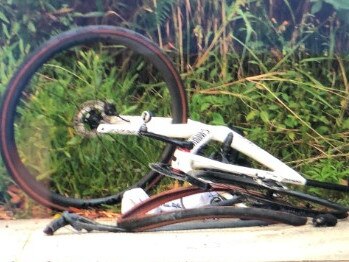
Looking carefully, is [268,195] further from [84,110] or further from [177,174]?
[84,110]

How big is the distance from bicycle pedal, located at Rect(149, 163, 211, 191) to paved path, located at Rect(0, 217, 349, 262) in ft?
0.73

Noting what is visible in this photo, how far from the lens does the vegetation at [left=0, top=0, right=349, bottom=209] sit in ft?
14.5

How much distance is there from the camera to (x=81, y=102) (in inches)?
164

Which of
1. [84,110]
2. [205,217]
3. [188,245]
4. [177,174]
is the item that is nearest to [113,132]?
[84,110]

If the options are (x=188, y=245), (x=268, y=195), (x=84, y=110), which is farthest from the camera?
(x=84, y=110)

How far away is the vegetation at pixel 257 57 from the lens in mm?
4406

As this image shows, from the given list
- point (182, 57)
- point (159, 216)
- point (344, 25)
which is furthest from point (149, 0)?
point (159, 216)

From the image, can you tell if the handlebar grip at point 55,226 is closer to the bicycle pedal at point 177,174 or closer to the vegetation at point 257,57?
the bicycle pedal at point 177,174

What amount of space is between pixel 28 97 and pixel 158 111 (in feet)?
2.37

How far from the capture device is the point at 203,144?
3.79 meters

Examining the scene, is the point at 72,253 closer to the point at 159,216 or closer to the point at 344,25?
the point at 159,216

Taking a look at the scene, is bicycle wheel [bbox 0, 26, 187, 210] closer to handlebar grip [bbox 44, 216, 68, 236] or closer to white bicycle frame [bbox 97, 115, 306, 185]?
white bicycle frame [bbox 97, 115, 306, 185]

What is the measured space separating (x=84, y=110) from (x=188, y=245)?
1106mm

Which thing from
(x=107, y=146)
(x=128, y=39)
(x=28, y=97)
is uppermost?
(x=128, y=39)
